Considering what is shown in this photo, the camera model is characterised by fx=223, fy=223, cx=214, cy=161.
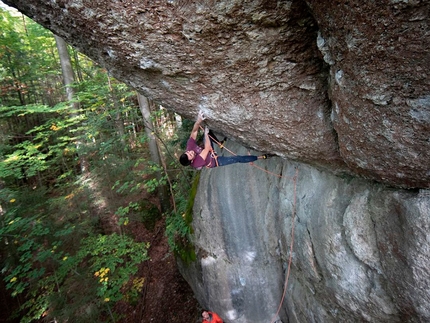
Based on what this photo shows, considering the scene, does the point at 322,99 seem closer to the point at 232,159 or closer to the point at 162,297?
the point at 232,159

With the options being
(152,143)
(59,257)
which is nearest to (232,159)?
(152,143)

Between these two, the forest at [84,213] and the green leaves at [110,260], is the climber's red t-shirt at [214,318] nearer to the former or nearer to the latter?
the forest at [84,213]

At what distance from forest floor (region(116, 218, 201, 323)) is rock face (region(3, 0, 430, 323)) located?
4635 mm

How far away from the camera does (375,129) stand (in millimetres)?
2279

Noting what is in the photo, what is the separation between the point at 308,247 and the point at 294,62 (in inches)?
126

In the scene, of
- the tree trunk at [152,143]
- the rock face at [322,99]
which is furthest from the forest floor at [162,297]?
the rock face at [322,99]

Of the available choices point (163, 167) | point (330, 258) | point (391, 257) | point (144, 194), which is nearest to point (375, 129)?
point (391, 257)

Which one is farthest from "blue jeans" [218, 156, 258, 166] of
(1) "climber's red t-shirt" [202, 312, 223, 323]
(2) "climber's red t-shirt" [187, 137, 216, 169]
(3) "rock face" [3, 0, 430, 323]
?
(1) "climber's red t-shirt" [202, 312, 223, 323]

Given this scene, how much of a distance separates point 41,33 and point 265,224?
12078mm

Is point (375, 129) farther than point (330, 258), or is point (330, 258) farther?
point (330, 258)

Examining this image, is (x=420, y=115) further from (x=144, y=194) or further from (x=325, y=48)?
(x=144, y=194)

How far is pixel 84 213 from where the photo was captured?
8859mm

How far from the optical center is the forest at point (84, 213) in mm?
6711

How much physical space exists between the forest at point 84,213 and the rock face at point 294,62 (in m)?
4.73
